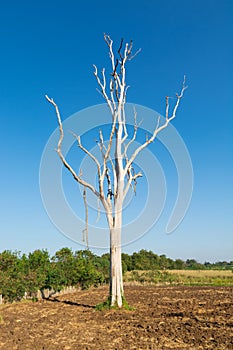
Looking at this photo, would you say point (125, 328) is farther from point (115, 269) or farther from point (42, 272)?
point (42, 272)

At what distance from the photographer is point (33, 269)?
71.6 ft

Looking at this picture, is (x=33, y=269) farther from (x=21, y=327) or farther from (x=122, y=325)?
(x=122, y=325)

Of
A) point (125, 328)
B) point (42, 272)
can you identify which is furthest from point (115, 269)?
point (42, 272)

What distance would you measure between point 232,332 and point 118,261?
550 centimetres

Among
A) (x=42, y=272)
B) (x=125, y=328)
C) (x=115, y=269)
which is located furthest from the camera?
(x=42, y=272)

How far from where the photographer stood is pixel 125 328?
919 cm

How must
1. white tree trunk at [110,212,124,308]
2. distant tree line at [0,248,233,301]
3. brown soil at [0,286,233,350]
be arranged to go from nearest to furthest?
brown soil at [0,286,233,350] < white tree trunk at [110,212,124,308] < distant tree line at [0,248,233,301]

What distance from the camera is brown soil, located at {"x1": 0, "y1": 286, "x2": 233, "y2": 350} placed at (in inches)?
297

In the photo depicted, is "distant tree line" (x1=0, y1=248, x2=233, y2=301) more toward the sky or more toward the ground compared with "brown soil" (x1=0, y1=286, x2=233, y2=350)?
more toward the sky

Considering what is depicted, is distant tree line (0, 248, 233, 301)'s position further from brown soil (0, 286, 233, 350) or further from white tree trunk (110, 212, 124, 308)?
white tree trunk (110, 212, 124, 308)

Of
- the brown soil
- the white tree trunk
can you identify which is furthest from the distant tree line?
the white tree trunk

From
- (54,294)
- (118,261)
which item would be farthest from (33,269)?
(118,261)

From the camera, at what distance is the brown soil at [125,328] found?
753 cm

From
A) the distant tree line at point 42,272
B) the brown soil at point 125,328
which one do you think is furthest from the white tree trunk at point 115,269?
the distant tree line at point 42,272
